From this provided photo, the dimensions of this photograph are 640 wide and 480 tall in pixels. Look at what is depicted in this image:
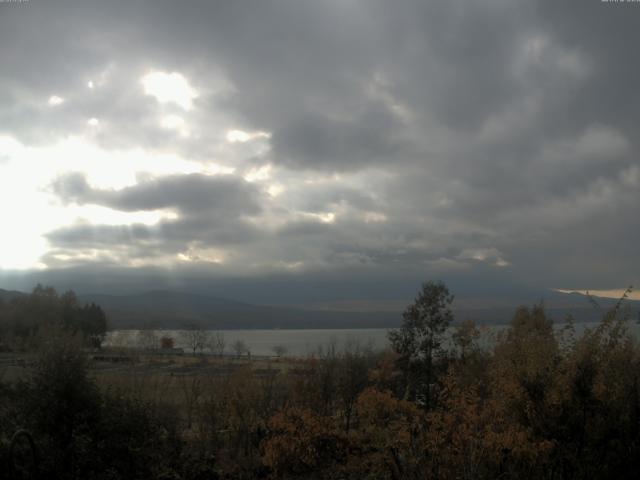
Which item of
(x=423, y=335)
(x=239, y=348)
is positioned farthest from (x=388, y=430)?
Answer: (x=239, y=348)

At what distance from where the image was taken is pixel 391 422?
1393 centimetres

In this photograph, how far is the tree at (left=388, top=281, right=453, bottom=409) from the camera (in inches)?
902

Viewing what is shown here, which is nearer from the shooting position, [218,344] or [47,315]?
[218,344]

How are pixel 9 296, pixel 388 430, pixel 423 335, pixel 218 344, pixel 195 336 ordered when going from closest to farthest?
pixel 388 430 < pixel 423 335 < pixel 218 344 < pixel 195 336 < pixel 9 296

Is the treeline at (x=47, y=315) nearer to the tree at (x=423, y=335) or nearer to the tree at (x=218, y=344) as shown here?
the tree at (x=218, y=344)

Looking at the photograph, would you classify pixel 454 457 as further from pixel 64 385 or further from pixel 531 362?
pixel 64 385

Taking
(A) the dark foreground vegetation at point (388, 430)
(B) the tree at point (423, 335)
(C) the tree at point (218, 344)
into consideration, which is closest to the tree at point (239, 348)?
(C) the tree at point (218, 344)

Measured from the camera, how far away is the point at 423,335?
23234 millimetres

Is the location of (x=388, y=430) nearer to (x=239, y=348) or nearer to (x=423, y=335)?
(x=423, y=335)

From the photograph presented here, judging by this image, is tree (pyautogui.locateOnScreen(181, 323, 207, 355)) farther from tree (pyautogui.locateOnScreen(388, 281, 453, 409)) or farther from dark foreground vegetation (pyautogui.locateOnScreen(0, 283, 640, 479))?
dark foreground vegetation (pyautogui.locateOnScreen(0, 283, 640, 479))

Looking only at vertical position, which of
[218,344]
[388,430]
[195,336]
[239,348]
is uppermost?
[388,430]

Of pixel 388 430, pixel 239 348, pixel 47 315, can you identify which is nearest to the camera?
pixel 388 430

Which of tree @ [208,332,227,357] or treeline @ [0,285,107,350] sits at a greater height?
treeline @ [0,285,107,350]

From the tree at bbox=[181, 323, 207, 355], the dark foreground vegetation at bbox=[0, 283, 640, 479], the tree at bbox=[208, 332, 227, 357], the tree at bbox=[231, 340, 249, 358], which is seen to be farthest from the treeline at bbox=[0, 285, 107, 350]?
the dark foreground vegetation at bbox=[0, 283, 640, 479]
